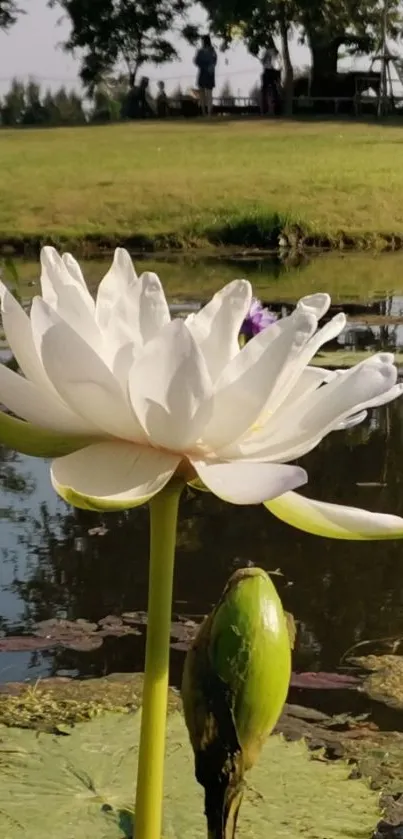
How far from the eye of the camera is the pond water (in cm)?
206

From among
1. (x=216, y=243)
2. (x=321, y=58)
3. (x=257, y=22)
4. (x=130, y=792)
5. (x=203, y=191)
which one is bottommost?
(x=216, y=243)

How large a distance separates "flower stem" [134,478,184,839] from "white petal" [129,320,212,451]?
44 millimetres

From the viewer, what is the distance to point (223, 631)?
0.44 meters

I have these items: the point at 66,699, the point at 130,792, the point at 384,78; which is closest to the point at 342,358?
the point at 66,699

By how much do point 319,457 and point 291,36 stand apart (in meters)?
19.7

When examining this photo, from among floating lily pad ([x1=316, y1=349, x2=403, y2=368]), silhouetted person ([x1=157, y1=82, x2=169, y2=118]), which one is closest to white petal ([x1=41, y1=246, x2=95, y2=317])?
floating lily pad ([x1=316, y1=349, x2=403, y2=368])

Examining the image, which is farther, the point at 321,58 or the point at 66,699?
the point at 321,58

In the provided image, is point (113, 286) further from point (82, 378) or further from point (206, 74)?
point (206, 74)

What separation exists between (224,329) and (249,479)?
12 cm

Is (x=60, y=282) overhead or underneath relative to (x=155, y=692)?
overhead

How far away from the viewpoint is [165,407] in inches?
18.5

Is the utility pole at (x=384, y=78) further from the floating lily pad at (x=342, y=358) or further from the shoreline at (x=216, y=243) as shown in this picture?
the floating lily pad at (x=342, y=358)

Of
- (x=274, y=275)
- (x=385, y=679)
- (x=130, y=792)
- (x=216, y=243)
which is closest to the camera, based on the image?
(x=130, y=792)

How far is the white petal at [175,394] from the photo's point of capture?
0.47m
